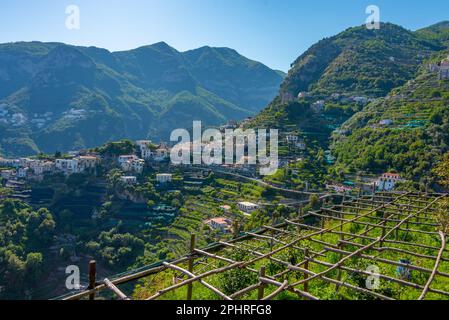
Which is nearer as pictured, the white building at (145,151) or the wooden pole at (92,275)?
the wooden pole at (92,275)

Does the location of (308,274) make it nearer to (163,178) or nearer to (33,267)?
(33,267)

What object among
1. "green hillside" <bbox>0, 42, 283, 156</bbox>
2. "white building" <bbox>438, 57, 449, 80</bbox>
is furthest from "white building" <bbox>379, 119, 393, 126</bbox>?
"green hillside" <bbox>0, 42, 283, 156</bbox>

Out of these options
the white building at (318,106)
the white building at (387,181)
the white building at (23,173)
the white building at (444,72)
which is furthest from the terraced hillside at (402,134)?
the white building at (23,173)

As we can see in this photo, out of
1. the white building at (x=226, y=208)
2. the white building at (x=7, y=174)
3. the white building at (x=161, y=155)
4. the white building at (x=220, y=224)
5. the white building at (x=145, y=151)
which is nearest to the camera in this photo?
the white building at (x=220, y=224)

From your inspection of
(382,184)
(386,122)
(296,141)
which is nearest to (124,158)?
(296,141)

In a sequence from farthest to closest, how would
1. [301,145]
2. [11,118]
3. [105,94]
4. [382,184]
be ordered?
[105,94] → [11,118] → [301,145] → [382,184]

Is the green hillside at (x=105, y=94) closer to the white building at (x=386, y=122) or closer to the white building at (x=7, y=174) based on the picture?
the white building at (x=7, y=174)
